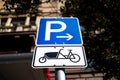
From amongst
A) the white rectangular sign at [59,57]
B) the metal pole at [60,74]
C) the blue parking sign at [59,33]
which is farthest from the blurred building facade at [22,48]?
the metal pole at [60,74]

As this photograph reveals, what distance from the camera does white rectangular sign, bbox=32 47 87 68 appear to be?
3.54 m

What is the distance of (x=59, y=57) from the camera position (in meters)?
3.63

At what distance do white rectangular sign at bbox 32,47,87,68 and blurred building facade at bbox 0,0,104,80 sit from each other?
4574 mm

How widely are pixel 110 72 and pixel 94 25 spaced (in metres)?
1.98

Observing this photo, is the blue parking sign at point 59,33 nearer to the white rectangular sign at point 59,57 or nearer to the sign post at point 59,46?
the sign post at point 59,46

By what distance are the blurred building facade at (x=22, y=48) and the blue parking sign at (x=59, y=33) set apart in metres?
4.12

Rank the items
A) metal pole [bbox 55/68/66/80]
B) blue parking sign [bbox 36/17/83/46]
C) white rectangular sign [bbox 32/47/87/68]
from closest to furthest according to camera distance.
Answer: metal pole [bbox 55/68/66/80] → white rectangular sign [bbox 32/47/87/68] → blue parking sign [bbox 36/17/83/46]

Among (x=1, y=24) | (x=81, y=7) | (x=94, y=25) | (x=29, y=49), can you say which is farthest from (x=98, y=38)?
(x=1, y=24)

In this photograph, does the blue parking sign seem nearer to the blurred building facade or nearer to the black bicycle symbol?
the black bicycle symbol

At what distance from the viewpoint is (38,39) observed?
3947 mm

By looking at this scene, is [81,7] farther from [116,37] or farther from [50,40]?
[50,40]

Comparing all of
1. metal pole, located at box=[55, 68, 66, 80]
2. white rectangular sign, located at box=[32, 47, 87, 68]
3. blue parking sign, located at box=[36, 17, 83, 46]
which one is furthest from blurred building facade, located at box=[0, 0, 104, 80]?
metal pole, located at box=[55, 68, 66, 80]

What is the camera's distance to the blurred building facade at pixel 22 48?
8.55m

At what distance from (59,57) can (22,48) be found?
1409cm
